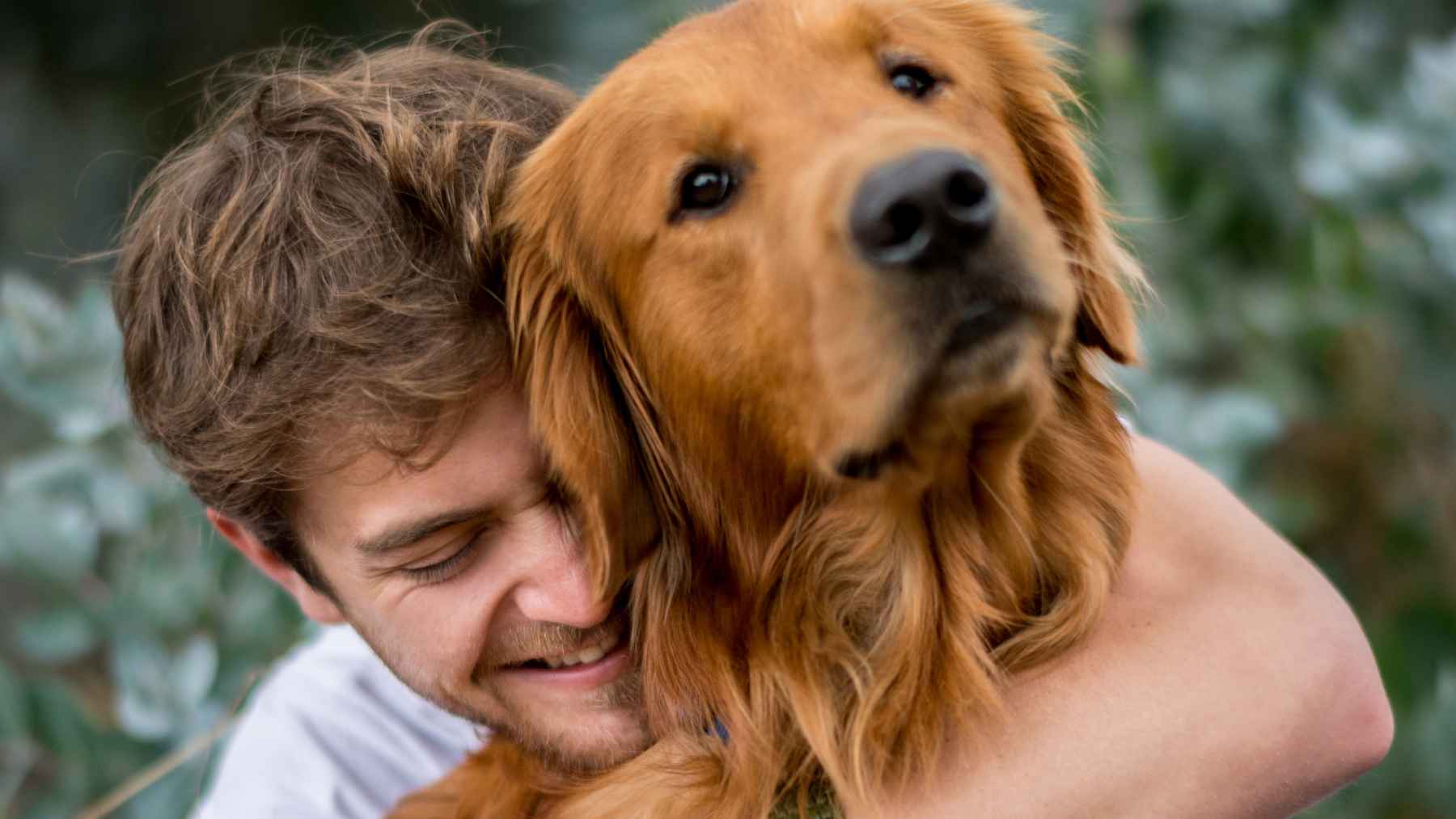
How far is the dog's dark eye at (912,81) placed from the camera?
208cm

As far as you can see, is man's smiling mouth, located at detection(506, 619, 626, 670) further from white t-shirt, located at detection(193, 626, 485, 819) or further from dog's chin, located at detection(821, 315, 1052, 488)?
dog's chin, located at detection(821, 315, 1052, 488)

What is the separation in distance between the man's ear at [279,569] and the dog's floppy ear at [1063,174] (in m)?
1.46

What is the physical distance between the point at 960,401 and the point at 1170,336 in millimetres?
2203

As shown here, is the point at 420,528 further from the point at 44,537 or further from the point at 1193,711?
the point at 44,537

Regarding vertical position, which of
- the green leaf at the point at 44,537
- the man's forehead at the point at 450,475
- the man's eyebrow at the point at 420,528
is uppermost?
the man's forehead at the point at 450,475

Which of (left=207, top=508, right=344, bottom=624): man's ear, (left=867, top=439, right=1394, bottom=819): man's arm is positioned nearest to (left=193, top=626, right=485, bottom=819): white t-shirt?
(left=207, top=508, right=344, bottom=624): man's ear

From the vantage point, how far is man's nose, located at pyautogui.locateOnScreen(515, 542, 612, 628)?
221cm

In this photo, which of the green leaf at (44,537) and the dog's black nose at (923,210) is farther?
the green leaf at (44,537)

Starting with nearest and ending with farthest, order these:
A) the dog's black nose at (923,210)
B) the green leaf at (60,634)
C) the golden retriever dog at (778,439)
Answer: the dog's black nose at (923,210), the golden retriever dog at (778,439), the green leaf at (60,634)

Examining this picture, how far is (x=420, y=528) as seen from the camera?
219cm

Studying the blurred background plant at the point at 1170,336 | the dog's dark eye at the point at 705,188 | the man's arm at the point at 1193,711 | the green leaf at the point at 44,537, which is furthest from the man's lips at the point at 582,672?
the green leaf at the point at 44,537

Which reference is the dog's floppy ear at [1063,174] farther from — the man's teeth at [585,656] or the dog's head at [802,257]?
the man's teeth at [585,656]

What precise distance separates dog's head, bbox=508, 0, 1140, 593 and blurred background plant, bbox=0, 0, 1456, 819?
4.34 ft

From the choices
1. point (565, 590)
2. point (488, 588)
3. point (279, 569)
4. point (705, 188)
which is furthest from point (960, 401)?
point (279, 569)
